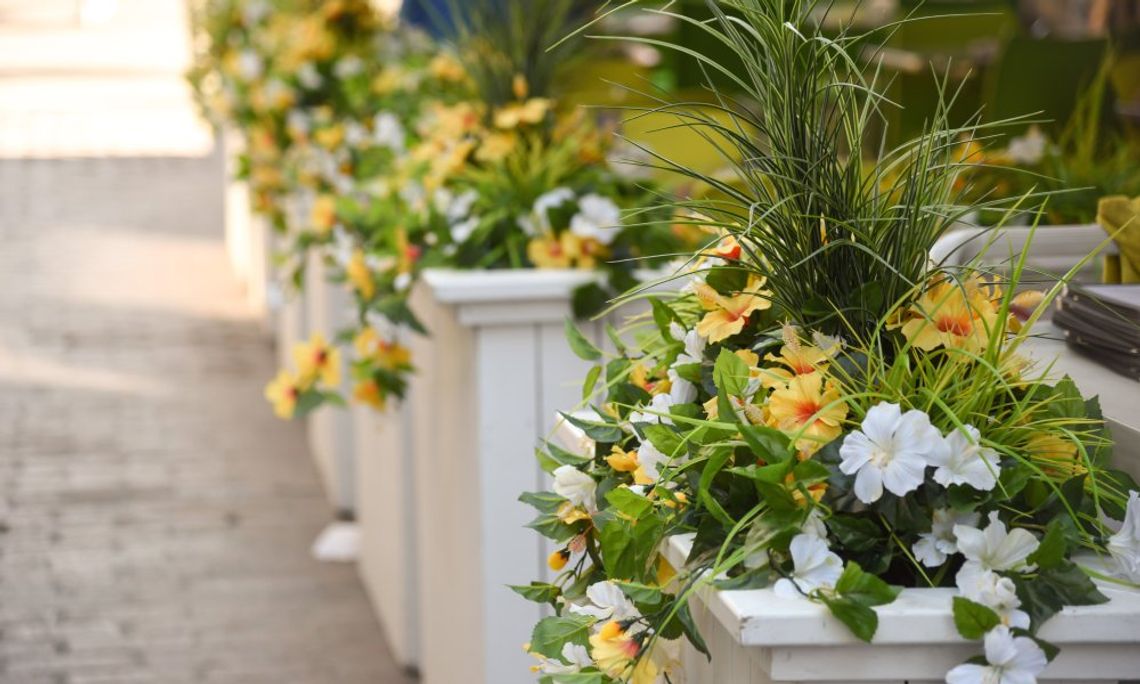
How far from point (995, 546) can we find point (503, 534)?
62.1 inches

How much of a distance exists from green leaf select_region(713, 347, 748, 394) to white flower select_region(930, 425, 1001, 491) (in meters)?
0.20

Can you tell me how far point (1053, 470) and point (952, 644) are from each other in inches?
8.2

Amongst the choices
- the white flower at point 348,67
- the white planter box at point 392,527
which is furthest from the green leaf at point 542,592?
the white flower at point 348,67

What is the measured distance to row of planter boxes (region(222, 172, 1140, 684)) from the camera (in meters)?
1.20

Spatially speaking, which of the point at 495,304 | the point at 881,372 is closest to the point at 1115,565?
the point at 881,372

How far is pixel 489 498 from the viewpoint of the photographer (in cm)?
273

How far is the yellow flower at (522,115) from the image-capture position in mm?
2879

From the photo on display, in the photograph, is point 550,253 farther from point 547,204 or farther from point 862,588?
point 862,588

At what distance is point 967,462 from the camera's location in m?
1.26

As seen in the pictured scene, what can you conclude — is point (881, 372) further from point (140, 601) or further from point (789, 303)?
point (140, 601)

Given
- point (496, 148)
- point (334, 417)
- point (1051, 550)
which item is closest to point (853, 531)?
point (1051, 550)

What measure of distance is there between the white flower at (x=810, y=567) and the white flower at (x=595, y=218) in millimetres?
1533

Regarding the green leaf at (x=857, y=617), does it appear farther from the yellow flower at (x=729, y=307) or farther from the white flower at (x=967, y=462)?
the yellow flower at (x=729, y=307)

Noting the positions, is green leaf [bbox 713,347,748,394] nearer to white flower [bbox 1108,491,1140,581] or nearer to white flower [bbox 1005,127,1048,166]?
white flower [bbox 1108,491,1140,581]
